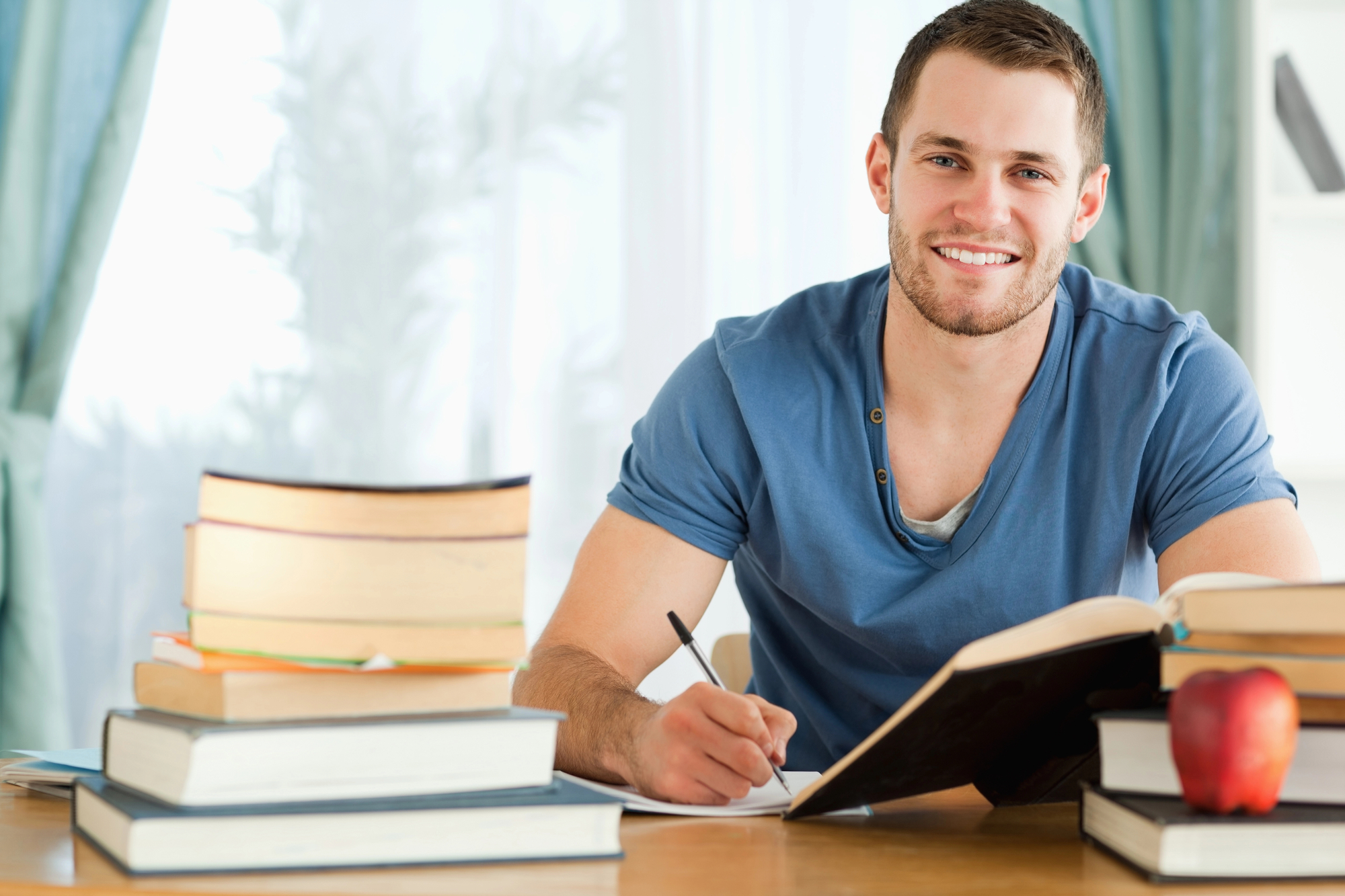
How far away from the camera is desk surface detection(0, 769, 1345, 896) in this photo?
0.66 meters

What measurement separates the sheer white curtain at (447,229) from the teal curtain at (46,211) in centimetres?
8

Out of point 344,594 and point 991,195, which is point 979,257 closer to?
point 991,195

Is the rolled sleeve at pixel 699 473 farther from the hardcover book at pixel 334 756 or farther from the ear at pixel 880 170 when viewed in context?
the hardcover book at pixel 334 756

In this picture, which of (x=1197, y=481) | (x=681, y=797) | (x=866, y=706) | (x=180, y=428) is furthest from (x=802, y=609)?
(x=180, y=428)

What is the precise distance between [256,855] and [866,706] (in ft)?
3.10

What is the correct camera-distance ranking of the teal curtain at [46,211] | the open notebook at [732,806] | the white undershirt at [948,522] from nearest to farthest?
the open notebook at [732,806]
the white undershirt at [948,522]
the teal curtain at [46,211]

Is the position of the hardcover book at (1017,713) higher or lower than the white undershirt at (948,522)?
lower

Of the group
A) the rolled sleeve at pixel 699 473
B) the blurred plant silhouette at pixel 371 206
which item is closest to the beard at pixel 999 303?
the rolled sleeve at pixel 699 473

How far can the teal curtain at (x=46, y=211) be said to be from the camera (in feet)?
8.27

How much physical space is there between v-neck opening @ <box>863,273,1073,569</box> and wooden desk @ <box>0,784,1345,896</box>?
0.50m

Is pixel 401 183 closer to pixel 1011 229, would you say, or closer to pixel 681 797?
pixel 1011 229

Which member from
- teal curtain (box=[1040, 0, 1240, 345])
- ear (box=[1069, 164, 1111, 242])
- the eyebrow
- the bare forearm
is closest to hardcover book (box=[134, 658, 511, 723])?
the bare forearm

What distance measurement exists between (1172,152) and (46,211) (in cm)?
240

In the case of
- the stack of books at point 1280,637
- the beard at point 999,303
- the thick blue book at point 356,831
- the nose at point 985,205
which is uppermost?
the nose at point 985,205
